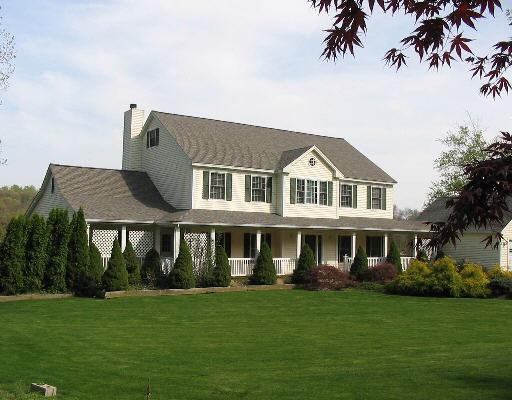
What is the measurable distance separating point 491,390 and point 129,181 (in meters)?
25.8

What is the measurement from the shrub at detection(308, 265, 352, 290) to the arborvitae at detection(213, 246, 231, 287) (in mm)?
4106

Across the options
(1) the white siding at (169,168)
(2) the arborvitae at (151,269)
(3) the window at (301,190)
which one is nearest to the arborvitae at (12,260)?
(2) the arborvitae at (151,269)

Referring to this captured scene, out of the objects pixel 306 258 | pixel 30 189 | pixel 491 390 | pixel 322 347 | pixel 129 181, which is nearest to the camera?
pixel 491 390

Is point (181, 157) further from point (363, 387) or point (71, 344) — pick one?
point (363, 387)

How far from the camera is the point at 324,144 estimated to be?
4034 cm

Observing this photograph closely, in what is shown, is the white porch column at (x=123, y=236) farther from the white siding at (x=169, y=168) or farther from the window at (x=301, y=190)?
the window at (x=301, y=190)

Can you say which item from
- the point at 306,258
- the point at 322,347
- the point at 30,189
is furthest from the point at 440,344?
the point at 30,189

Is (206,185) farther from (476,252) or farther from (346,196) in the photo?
(476,252)

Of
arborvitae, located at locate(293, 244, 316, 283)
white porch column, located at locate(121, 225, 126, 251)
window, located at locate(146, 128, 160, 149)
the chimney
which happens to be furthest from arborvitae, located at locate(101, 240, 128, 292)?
the chimney

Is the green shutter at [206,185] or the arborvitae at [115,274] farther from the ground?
the green shutter at [206,185]

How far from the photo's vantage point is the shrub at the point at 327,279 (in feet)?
95.6

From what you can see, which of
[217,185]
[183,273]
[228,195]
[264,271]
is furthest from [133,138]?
[264,271]

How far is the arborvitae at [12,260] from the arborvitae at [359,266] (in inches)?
619

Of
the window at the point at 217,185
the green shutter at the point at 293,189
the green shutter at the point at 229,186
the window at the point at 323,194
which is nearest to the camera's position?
the window at the point at 217,185
